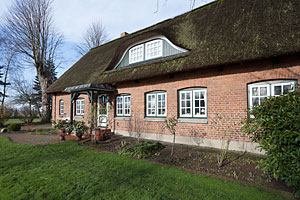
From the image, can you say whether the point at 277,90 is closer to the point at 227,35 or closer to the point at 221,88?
the point at 221,88

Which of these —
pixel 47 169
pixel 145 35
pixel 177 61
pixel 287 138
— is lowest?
pixel 47 169

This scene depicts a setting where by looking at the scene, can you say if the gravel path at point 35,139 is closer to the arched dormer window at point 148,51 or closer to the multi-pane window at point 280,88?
the arched dormer window at point 148,51

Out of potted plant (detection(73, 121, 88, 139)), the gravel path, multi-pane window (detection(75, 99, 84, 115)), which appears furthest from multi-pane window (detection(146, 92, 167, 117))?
multi-pane window (detection(75, 99, 84, 115))

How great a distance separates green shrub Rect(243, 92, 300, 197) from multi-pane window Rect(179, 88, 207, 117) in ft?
13.1

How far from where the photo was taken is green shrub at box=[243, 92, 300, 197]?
321 centimetres

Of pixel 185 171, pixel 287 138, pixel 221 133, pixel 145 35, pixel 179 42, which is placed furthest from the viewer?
pixel 145 35

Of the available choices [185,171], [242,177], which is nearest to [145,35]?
[185,171]

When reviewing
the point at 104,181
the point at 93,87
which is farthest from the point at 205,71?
the point at 93,87

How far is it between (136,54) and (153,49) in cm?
129

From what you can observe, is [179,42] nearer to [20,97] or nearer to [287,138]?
[287,138]

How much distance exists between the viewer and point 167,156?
6094 millimetres

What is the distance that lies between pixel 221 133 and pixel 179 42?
4.80m

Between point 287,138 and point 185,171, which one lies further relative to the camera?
point 185,171

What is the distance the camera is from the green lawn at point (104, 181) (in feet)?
11.6
